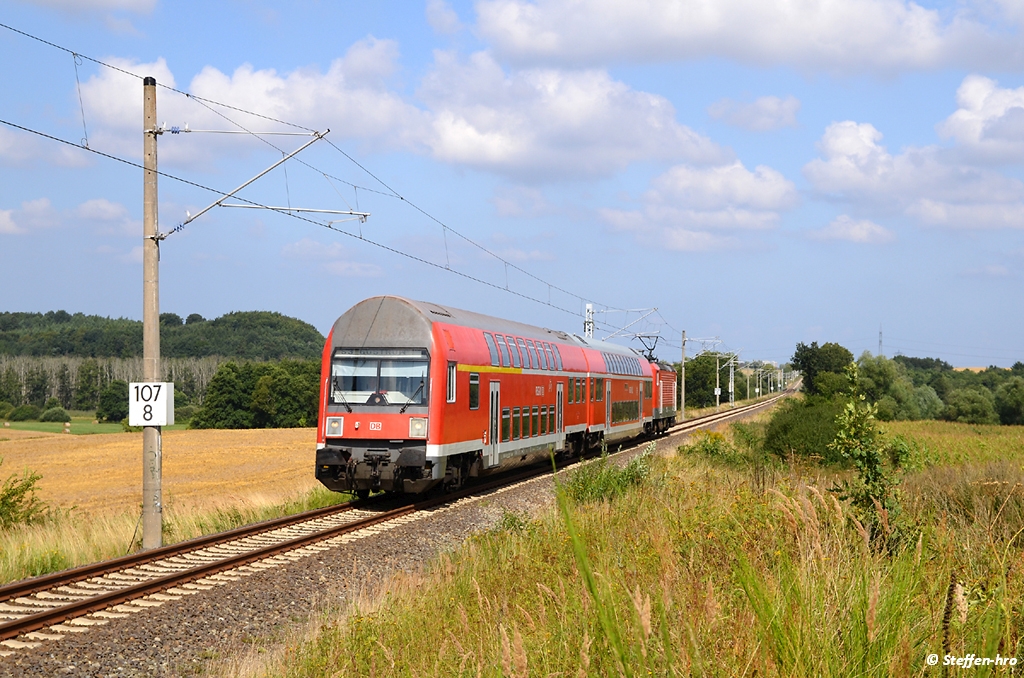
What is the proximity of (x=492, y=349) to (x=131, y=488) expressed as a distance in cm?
1682

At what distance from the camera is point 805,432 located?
26.8 metres

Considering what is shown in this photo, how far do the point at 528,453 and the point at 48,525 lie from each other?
35.9 feet

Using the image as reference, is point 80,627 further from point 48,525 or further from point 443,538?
point 48,525

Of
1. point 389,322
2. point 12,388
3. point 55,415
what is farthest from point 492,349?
point 12,388

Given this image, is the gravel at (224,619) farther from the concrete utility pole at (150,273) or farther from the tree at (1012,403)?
the tree at (1012,403)

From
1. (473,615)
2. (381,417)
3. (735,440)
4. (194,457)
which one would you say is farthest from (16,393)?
(473,615)

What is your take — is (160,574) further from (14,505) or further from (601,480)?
(601,480)

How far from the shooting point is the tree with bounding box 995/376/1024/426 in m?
94.8

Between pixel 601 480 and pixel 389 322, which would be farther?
pixel 389 322

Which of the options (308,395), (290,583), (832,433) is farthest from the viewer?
(308,395)

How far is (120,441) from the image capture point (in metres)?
63.2

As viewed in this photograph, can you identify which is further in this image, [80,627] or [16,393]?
[16,393]

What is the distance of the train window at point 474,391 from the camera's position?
63.0 ft

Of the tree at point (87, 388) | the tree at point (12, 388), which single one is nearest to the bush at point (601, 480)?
the tree at point (12, 388)
